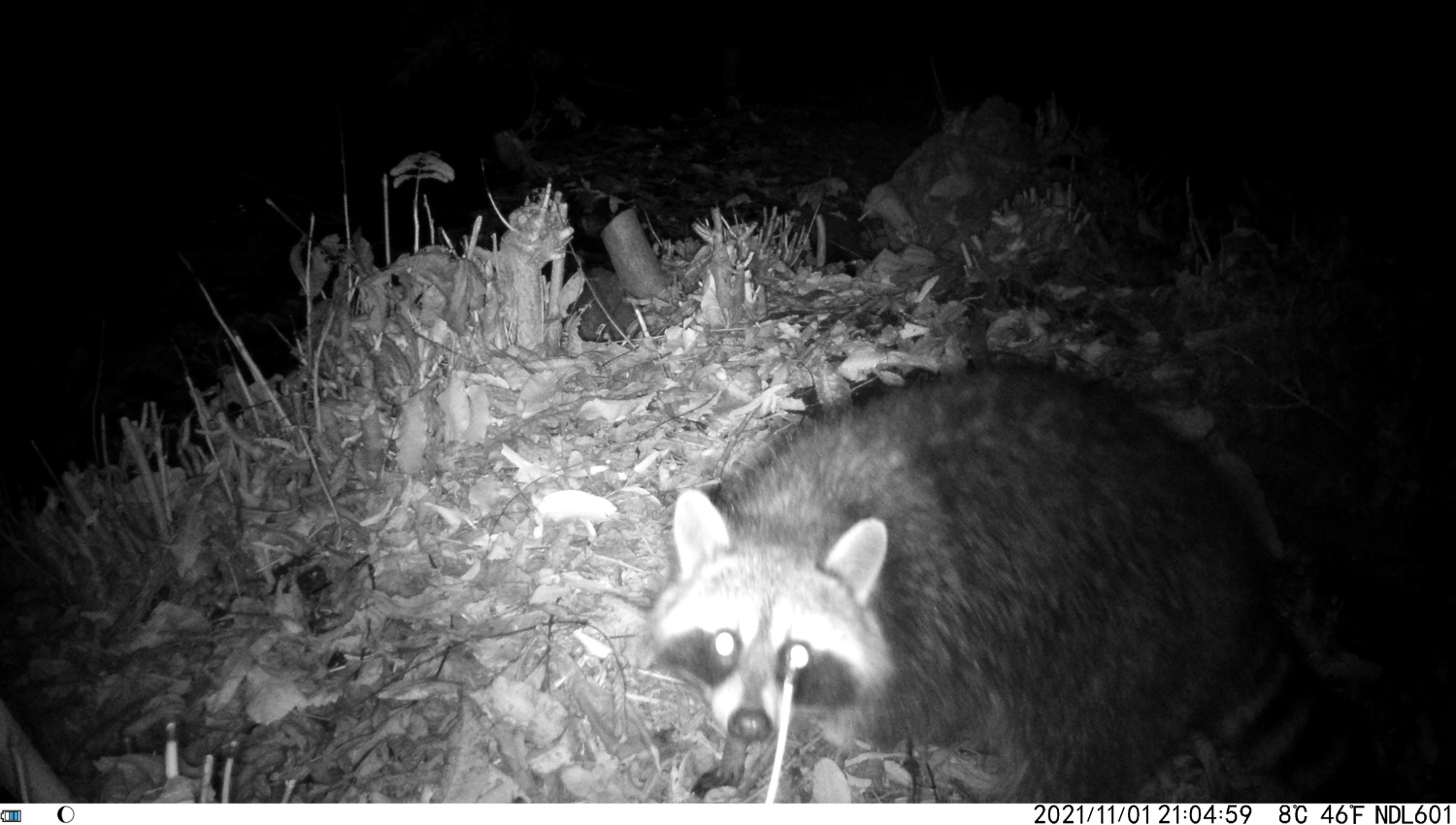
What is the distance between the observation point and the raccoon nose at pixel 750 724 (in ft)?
7.61

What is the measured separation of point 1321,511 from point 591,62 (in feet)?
33.0

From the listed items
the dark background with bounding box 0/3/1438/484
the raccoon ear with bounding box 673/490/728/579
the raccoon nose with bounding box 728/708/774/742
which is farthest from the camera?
the dark background with bounding box 0/3/1438/484

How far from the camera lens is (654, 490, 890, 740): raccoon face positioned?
95.5 inches

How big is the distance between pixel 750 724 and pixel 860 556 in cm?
57

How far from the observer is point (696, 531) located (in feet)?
8.64

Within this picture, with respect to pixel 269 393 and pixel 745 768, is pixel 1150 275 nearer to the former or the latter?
pixel 745 768

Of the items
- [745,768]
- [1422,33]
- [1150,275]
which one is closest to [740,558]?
[745,768]

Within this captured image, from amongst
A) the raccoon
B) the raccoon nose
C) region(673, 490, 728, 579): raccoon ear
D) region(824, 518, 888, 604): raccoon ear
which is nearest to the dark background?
the raccoon

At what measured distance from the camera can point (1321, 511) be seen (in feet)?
10.7

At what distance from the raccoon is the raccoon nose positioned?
239mm

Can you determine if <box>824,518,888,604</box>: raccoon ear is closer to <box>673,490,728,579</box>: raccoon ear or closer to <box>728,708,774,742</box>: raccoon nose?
<box>673,490,728,579</box>: raccoon ear

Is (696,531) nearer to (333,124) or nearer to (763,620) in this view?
(763,620)

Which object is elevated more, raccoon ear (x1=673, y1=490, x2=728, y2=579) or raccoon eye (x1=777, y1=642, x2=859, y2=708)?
raccoon ear (x1=673, y1=490, x2=728, y2=579)

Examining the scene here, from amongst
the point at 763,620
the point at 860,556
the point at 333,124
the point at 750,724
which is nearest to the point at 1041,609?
the point at 860,556
